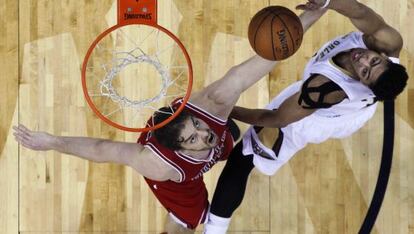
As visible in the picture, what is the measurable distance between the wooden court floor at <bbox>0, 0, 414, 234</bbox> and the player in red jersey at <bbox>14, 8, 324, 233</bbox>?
0.70 meters

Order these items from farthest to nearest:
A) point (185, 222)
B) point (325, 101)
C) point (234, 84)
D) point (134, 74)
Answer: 1. point (134, 74)
2. point (185, 222)
3. point (234, 84)
4. point (325, 101)

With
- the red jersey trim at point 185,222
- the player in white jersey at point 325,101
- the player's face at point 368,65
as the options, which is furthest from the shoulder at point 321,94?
the red jersey trim at point 185,222

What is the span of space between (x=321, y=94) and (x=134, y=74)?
53.8 inches

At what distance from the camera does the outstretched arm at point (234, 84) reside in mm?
2621

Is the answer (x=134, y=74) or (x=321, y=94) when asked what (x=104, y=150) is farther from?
(x=321, y=94)

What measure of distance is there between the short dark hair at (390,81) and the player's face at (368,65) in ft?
0.06

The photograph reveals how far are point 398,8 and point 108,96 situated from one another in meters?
1.93

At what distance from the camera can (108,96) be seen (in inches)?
126

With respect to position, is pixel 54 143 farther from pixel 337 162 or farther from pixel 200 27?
pixel 337 162

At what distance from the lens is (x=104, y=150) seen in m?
2.58

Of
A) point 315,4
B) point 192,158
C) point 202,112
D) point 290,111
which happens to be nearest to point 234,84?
point 202,112

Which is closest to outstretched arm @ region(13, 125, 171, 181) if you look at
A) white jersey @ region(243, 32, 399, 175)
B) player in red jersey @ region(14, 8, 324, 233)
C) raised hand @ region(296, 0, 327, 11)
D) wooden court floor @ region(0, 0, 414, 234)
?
player in red jersey @ region(14, 8, 324, 233)

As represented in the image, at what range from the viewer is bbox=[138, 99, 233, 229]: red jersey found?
2.58 meters

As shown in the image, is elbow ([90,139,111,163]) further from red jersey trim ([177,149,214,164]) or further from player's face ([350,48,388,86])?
player's face ([350,48,388,86])
